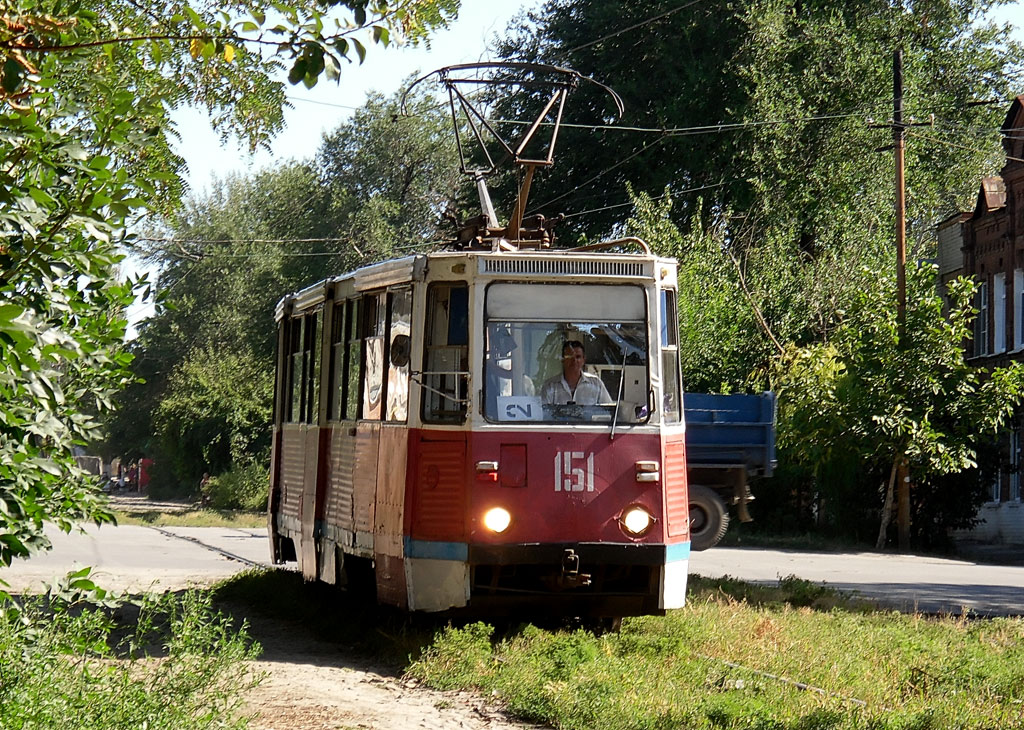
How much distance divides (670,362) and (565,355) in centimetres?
97

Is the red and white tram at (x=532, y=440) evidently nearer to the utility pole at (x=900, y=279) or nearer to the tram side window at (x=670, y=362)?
the tram side window at (x=670, y=362)

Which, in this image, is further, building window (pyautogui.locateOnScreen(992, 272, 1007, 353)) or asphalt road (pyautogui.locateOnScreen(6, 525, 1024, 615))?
building window (pyautogui.locateOnScreen(992, 272, 1007, 353))

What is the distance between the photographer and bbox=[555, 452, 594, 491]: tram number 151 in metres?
11.1

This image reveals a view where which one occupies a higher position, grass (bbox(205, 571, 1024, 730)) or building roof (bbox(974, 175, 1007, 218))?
building roof (bbox(974, 175, 1007, 218))

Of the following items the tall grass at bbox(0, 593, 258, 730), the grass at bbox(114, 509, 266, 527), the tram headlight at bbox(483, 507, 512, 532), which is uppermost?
the tram headlight at bbox(483, 507, 512, 532)

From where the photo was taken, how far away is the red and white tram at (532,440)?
11055mm

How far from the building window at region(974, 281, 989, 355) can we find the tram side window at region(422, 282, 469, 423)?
31298mm

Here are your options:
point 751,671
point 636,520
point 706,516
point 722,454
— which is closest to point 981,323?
point 722,454

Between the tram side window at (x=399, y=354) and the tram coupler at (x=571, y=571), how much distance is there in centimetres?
163

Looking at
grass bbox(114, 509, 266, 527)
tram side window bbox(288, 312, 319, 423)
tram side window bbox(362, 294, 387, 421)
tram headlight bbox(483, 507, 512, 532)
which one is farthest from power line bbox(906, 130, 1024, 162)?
tram headlight bbox(483, 507, 512, 532)

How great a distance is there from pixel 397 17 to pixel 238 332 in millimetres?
58868

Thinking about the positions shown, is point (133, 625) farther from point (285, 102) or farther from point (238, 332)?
point (238, 332)

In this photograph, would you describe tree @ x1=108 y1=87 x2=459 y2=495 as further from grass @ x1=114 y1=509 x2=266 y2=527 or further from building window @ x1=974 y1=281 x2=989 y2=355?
building window @ x1=974 y1=281 x2=989 y2=355

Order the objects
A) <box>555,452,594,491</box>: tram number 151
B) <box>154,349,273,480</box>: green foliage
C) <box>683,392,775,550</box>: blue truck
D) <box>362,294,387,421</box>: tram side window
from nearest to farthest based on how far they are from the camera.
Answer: <box>555,452,594,491</box>: tram number 151, <box>362,294,387,421</box>: tram side window, <box>683,392,775,550</box>: blue truck, <box>154,349,273,480</box>: green foliage
